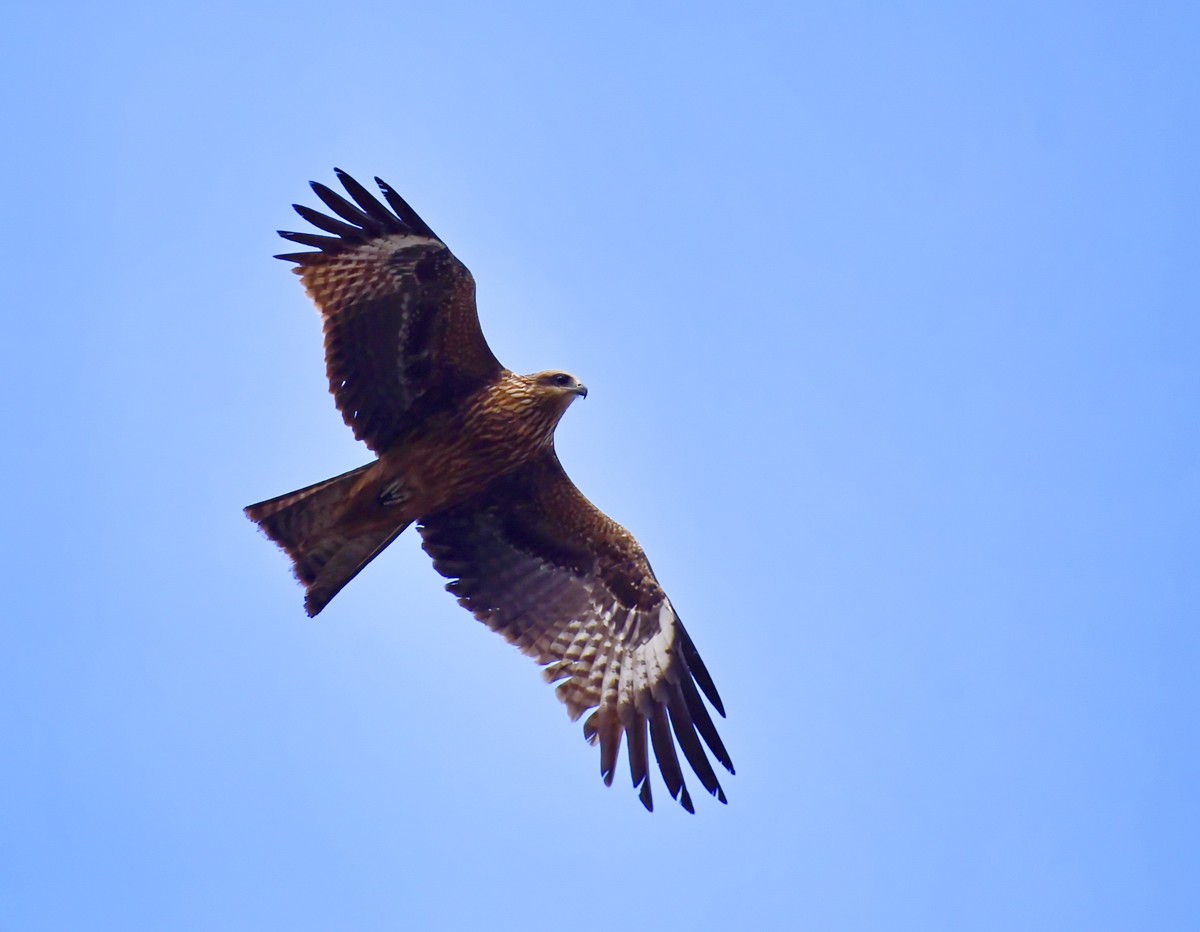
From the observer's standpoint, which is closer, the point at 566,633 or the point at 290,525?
the point at 290,525

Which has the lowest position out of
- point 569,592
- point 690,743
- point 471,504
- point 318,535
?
point 690,743

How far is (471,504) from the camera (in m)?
12.0

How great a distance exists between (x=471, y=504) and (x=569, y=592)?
3.13 feet

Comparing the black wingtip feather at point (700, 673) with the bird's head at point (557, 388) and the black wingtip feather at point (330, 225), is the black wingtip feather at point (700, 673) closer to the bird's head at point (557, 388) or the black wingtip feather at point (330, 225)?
the bird's head at point (557, 388)

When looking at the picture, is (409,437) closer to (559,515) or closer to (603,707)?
(559,515)

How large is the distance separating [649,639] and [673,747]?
89 cm

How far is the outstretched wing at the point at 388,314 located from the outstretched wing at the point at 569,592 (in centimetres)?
93

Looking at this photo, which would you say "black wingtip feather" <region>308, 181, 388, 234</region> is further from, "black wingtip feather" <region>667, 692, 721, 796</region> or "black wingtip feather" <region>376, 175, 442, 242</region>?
"black wingtip feather" <region>667, 692, 721, 796</region>

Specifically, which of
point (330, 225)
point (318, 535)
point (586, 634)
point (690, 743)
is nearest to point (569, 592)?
point (586, 634)

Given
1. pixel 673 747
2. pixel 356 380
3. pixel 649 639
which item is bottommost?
pixel 673 747

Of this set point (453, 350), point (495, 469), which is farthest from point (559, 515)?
point (453, 350)

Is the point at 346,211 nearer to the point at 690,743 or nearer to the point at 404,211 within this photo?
the point at 404,211

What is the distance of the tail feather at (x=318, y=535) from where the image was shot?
11.1 metres

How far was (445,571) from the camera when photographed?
12.0 meters
